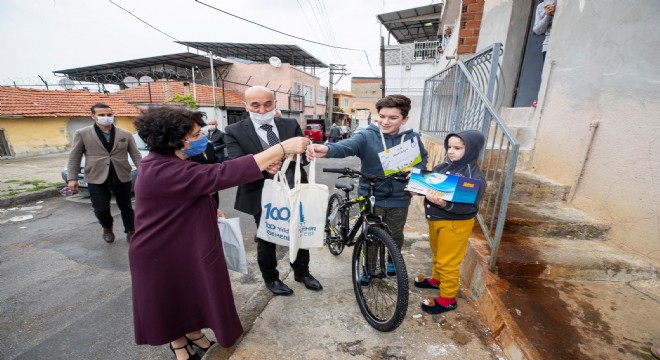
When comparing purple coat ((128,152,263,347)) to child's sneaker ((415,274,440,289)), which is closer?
purple coat ((128,152,263,347))

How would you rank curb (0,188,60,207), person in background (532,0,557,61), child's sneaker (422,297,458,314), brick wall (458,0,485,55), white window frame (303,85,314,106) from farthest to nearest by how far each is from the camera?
1. white window frame (303,85,314,106)
2. curb (0,188,60,207)
3. brick wall (458,0,485,55)
4. person in background (532,0,557,61)
5. child's sneaker (422,297,458,314)

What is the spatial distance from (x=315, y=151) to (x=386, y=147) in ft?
2.37

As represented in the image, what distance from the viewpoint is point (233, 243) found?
2.08 meters

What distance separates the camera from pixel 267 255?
2578 millimetres

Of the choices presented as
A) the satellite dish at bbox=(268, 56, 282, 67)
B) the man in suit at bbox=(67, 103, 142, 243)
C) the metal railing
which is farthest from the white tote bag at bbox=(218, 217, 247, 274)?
the satellite dish at bbox=(268, 56, 282, 67)

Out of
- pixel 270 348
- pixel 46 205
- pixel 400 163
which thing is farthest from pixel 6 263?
pixel 400 163

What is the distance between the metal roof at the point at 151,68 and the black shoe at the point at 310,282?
60.3ft

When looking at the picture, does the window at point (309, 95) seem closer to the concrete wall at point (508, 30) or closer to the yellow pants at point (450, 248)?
the concrete wall at point (508, 30)

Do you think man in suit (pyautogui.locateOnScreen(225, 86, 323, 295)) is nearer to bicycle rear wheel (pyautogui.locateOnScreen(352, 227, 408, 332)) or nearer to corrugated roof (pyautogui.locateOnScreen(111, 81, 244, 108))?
bicycle rear wheel (pyautogui.locateOnScreen(352, 227, 408, 332))

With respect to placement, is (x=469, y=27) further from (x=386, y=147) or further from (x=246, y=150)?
(x=246, y=150)

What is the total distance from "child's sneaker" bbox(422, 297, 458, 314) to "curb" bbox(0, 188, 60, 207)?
26.8 ft

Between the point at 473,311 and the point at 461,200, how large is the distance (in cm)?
101

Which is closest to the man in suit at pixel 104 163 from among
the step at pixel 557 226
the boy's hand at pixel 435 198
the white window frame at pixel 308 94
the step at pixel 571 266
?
the boy's hand at pixel 435 198

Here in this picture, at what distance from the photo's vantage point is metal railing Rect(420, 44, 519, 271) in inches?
91.3
